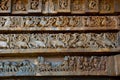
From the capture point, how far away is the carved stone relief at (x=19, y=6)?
2.87m

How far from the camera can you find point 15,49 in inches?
108

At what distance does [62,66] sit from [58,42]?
0.21 meters

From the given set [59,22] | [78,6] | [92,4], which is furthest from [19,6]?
[92,4]

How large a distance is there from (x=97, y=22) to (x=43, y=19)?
48 cm

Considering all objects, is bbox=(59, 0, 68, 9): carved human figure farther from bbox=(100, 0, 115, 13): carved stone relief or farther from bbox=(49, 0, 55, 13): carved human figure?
bbox=(100, 0, 115, 13): carved stone relief

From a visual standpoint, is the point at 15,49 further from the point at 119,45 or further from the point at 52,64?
the point at 119,45

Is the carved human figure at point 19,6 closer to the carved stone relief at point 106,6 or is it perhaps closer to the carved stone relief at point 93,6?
the carved stone relief at point 93,6

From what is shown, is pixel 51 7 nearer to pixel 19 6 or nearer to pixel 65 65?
pixel 19 6

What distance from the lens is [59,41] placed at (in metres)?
2.78

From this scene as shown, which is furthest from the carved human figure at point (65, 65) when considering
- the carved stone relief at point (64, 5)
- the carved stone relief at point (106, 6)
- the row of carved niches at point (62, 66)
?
the carved stone relief at point (106, 6)

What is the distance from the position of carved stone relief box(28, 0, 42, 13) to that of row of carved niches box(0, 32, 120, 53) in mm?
215

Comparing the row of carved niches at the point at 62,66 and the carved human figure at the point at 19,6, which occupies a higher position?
the carved human figure at the point at 19,6

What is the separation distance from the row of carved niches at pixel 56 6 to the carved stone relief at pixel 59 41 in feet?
0.71

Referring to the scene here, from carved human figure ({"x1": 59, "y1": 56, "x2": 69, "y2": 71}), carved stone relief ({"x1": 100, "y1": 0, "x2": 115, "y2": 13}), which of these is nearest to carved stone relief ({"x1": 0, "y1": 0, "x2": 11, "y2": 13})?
carved human figure ({"x1": 59, "y1": 56, "x2": 69, "y2": 71})
